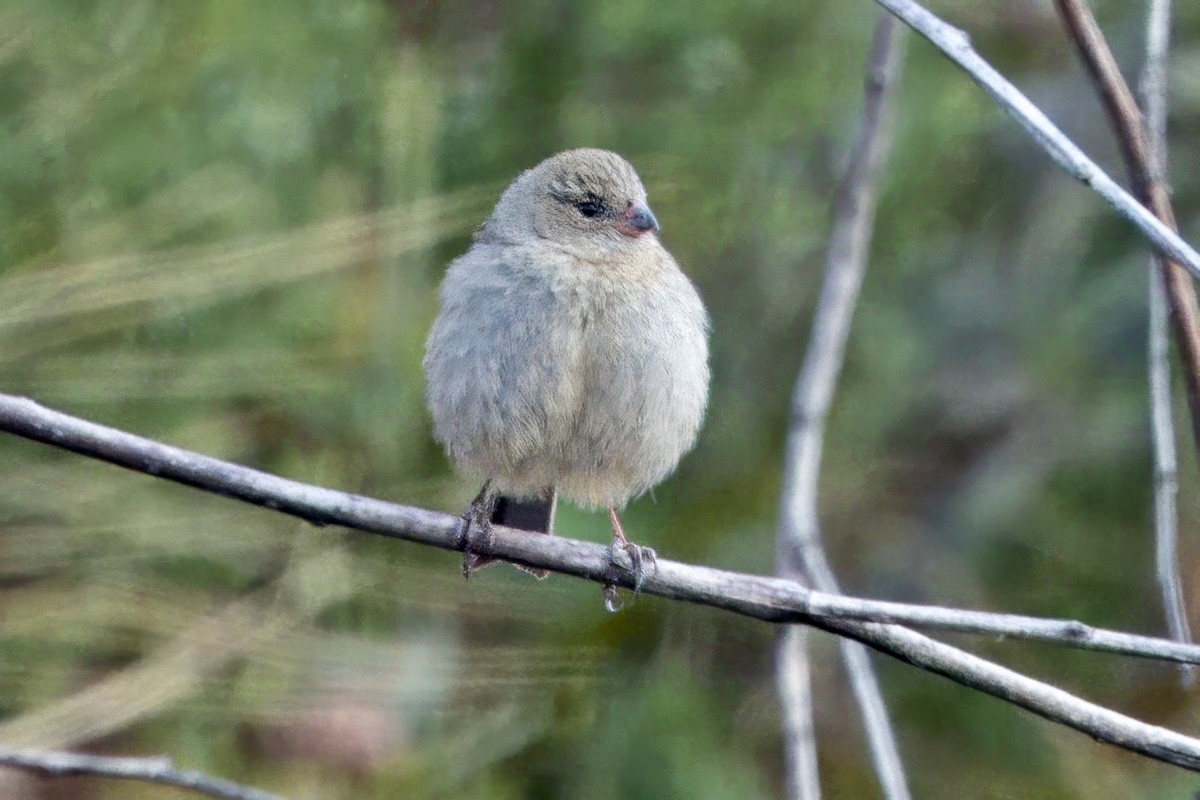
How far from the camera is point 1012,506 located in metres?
5.07

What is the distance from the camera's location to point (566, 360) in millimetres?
4012

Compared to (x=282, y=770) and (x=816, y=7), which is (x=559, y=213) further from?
(x=282, y=770)

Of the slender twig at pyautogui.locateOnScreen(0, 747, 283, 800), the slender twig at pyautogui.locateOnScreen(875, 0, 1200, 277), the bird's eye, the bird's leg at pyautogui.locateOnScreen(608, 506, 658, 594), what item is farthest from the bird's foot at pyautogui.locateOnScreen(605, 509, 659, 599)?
the slender twig at pyautogui.locateOnScreen(875, 0, 1200, 277)

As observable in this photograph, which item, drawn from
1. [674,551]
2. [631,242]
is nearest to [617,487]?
[674,551]

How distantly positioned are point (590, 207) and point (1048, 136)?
1.80 metres

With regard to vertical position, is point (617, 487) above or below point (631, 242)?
below

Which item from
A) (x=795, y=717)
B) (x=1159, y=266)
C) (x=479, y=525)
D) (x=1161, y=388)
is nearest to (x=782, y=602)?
(x=795, y=717)

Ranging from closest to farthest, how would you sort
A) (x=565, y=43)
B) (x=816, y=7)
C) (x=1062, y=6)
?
(x=1062, y=6) < (x=565, y=43) < (x=816, y=7)

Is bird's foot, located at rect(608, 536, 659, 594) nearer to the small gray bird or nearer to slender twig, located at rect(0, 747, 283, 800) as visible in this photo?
the small gray bird

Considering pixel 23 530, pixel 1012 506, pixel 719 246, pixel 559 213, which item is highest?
pixel 719 246

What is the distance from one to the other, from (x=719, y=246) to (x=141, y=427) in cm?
213

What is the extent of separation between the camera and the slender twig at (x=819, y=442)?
137 inches

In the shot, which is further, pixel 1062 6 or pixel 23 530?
pixel 23 530

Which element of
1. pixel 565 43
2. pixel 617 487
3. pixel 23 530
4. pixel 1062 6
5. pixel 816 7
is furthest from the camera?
pixel 816 7
